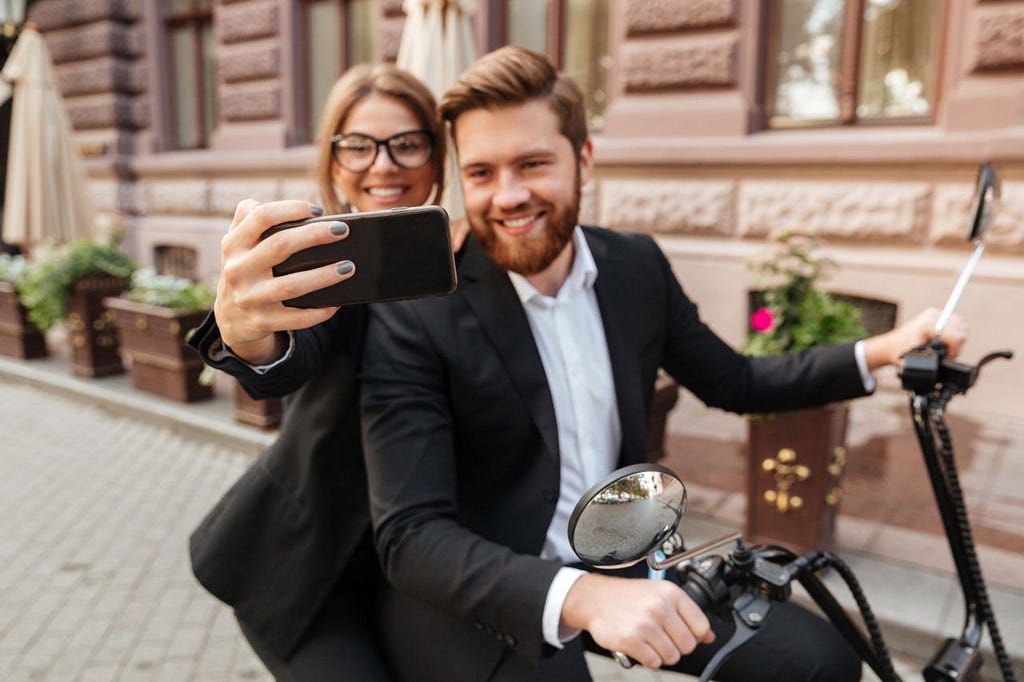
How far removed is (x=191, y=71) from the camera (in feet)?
36.7

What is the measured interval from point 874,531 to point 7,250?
1342 cm

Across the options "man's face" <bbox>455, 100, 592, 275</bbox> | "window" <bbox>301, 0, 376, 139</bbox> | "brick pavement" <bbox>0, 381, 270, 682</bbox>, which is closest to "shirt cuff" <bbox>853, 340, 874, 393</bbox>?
"man's face" <bbox>455, 100, 592, 275</bbox>

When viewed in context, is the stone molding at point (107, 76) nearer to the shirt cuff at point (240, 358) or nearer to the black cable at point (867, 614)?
the shirt cuff at point (240, 358)

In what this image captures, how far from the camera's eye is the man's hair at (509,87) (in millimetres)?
1781

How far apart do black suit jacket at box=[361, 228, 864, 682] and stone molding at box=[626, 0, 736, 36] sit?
499 cm

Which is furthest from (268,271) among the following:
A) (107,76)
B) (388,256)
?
(107,76)

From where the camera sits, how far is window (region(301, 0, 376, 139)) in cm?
948

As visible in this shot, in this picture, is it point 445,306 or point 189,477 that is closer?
point 445,306

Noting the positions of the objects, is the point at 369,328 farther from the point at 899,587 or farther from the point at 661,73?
the point at 661,73

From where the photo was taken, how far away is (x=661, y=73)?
6777mm

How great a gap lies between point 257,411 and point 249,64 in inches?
232

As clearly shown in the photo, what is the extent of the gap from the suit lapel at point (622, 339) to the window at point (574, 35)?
19.4 feet

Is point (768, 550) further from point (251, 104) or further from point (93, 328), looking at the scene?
point (251, 104)

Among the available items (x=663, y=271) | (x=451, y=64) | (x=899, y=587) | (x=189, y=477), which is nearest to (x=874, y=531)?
(x=899, y=587)
